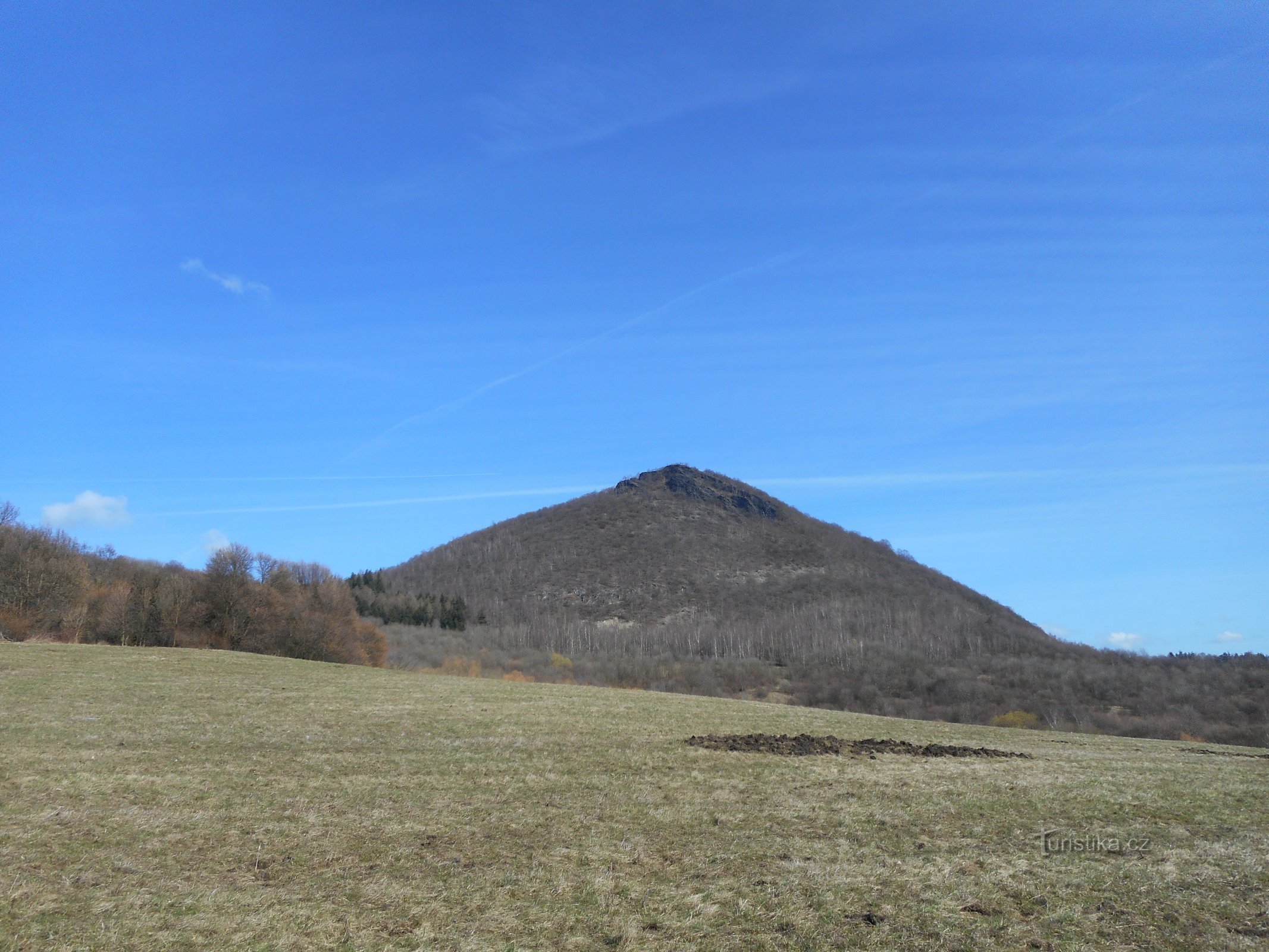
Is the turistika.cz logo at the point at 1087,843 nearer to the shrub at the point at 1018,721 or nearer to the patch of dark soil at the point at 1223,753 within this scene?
the patch of dark soil at the point at 1223,753

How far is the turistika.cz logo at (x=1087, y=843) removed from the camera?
11031 millimetres

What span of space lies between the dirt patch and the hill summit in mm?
94774

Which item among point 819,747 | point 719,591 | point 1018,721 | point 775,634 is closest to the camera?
point 819,747

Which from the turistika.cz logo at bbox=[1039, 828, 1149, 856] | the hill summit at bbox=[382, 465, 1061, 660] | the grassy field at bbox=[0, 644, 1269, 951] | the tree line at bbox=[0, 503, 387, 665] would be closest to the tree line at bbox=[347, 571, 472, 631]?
the hill summit at bbox=[382, 465, 1061, 660]

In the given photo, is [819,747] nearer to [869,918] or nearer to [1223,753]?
[869,918]

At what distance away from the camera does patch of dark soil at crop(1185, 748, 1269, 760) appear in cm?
2530

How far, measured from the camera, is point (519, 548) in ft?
622

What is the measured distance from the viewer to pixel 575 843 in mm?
11664

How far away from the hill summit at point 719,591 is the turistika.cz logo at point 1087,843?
4134 inches

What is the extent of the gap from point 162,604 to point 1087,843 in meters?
57.5

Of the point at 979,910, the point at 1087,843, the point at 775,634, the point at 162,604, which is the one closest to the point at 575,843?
the point at 979,910

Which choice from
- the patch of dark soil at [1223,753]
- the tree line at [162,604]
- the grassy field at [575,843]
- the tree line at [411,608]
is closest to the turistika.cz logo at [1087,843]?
A: the grassy field at [575,843]

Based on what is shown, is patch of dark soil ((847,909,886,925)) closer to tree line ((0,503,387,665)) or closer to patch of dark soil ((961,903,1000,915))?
patch of dark soil ((961,903,1000,915))

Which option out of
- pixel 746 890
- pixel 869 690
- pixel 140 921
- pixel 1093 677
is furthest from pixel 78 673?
pixel 1093 677
